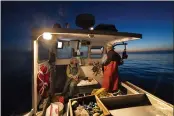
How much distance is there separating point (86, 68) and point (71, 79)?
1.07m

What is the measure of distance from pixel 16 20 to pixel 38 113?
4.14m

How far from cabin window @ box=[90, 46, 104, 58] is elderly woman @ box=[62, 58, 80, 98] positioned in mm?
990

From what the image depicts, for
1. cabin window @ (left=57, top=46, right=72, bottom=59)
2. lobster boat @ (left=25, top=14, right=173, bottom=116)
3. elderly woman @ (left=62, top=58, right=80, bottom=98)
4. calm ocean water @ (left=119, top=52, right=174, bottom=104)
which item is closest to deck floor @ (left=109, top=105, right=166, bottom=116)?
lobster boat @ (left=25, top=14, right=173, bottom=116)

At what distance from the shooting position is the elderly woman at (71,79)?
4.43 metres

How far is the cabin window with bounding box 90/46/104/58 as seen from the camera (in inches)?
224

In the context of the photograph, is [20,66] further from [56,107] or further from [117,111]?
[117,111]

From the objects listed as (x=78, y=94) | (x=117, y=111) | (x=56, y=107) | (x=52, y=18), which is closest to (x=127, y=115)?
(x=117, y=111)

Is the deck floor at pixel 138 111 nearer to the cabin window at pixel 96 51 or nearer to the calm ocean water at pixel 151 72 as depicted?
the cabin window at pixel 96 51

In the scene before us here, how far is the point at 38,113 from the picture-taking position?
3.43 m

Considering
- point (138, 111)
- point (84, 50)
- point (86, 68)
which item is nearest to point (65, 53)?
point (84, 50)

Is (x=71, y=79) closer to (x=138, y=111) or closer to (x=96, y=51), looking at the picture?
(x=96, y=51)

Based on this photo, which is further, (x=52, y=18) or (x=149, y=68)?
(x=149, y=68)

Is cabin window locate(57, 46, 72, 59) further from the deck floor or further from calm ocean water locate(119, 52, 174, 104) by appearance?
calm ocean water locate(119, 52, 174, 104)

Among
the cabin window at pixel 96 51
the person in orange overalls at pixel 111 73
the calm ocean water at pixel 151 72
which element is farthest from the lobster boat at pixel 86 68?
the calm ocean water at pixel 151 72
